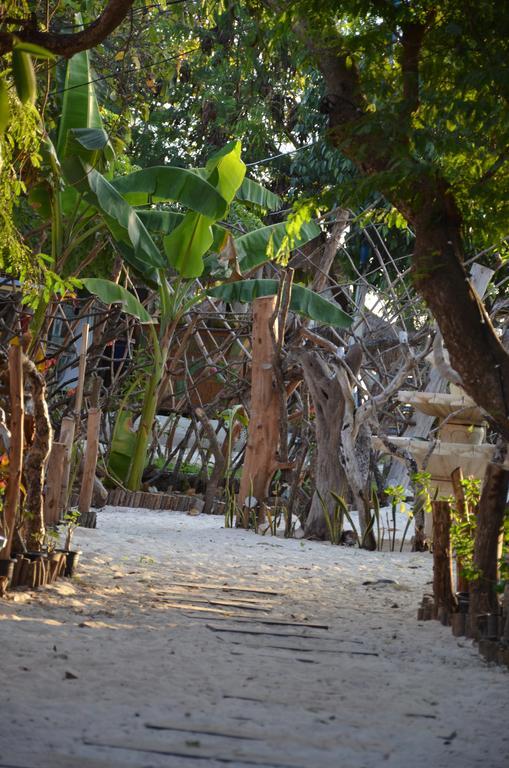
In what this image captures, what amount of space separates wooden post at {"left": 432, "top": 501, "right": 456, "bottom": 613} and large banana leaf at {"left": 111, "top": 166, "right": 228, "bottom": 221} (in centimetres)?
493

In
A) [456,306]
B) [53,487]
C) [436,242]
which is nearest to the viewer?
[456,306]

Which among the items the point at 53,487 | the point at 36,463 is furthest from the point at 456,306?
the point at 53,487

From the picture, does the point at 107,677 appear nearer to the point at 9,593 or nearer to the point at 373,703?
the point at 373,703

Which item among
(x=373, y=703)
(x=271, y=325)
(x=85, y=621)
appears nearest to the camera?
(x=373, y=703)

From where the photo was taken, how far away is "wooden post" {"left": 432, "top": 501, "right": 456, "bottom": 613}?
5.49m

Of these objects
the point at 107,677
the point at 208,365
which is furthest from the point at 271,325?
the point at 107,677

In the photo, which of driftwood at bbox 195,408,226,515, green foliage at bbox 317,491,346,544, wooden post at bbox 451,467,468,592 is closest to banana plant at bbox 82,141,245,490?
driftwood at bbox 195,408,226,515

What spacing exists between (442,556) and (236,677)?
1.97m

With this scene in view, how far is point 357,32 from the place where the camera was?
5.75 metres

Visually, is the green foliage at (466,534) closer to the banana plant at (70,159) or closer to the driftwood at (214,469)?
the banana plant at (70,159)

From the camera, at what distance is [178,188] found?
9.72 m

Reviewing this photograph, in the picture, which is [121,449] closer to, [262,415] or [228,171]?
[262,415]

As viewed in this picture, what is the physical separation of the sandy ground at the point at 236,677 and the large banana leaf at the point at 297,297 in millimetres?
4770

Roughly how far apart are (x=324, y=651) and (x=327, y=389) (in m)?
5.59
